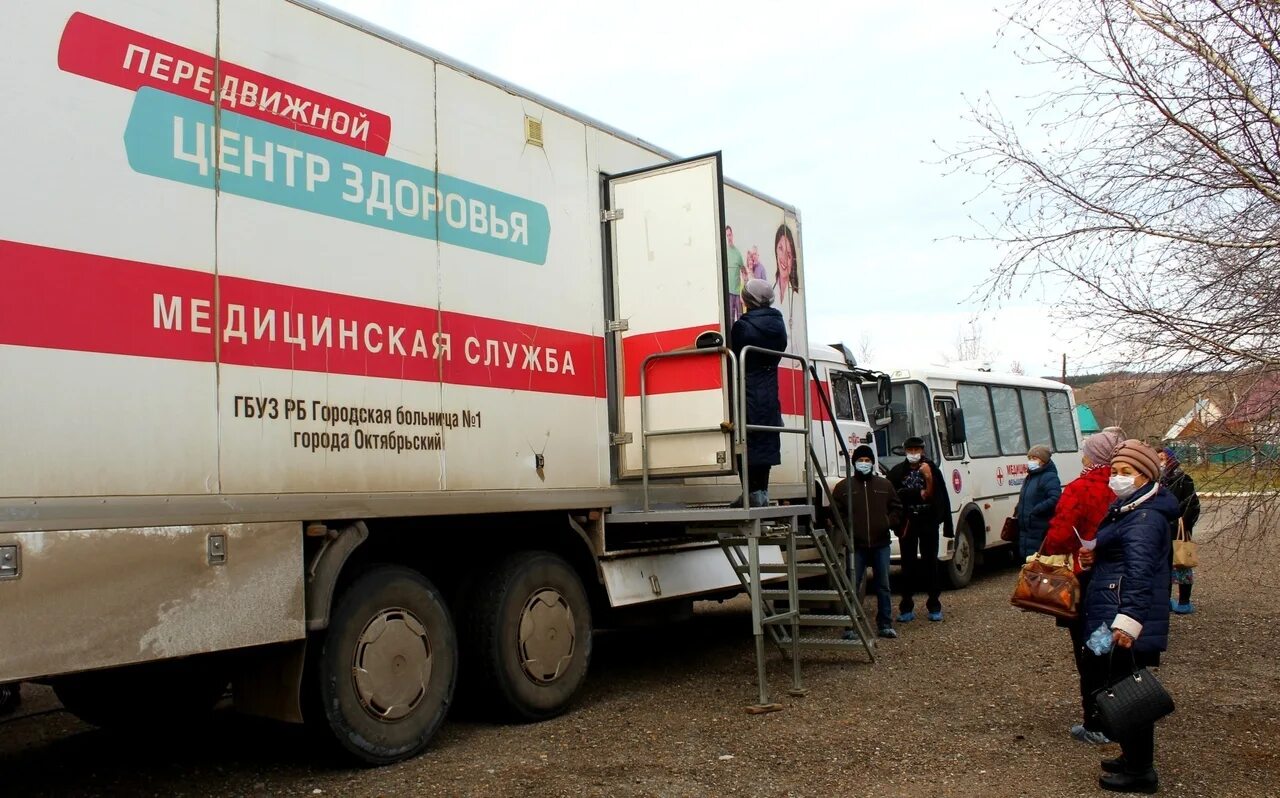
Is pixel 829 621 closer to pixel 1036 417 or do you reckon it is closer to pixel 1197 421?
pixel 1197 421

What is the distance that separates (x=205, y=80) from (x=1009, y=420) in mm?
12612

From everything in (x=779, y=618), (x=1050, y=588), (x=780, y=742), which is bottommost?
(x=780, y=742)

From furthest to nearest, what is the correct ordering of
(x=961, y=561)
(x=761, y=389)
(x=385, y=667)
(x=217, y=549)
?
(x=961, y=561) < (x=761, y=389) < (x=385, y=667) < (x=217, y=549)

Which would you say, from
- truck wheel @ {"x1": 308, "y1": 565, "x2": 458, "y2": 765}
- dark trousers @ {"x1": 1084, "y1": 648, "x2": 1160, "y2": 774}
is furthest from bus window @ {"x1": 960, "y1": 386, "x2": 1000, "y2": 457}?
truck wheel @ {"x1": 308, "y1": 565, "x2": 458, "y2": 765}

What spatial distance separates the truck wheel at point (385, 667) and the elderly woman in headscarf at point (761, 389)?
2341 mm

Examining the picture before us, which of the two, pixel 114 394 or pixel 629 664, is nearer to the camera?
pixel 114 394

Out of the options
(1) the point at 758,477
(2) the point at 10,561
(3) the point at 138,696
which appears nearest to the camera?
(2) the point at 10,561

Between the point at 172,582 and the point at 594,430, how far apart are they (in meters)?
2.96

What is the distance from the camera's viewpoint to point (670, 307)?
6.89m

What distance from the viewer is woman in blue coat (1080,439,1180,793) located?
190 inches

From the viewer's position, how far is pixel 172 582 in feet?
14.0

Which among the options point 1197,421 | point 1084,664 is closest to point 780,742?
point 1084,664

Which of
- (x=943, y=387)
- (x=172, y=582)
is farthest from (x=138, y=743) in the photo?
(x=943, y=387)

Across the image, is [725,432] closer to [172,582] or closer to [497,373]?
[497,373]
